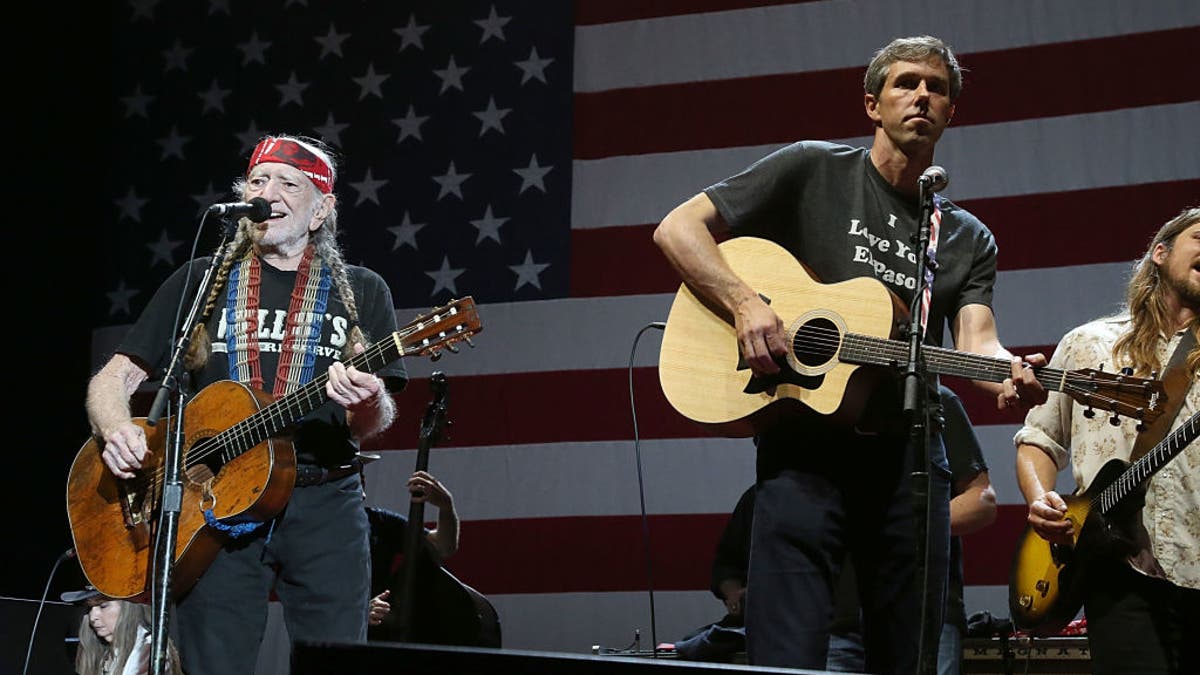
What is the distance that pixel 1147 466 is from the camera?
3236 millimetres

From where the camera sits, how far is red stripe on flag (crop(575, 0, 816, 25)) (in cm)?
655

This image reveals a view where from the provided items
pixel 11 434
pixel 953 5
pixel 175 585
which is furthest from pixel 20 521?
pixel 953 5

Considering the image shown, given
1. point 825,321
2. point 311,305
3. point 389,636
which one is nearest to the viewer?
point 825,321

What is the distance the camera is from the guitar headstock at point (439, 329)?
11.6ft

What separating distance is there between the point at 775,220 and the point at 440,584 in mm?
3032

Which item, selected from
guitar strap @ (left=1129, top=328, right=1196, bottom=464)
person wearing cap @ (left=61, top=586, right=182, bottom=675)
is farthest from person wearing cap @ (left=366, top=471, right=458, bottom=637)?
guitar strap @ (left=1129, top=328, right=1196, bottom=464)

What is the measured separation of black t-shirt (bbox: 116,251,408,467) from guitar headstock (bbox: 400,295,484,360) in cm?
11

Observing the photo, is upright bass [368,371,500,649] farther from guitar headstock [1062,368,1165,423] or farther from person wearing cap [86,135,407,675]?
guitar headstock [1062,368,1165,423]

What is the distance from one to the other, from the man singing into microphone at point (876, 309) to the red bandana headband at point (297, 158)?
1.55 m

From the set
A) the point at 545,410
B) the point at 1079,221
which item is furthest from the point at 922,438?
the point at 545,410

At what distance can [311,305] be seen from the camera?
367 cm

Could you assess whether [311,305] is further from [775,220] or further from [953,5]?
[953,5]

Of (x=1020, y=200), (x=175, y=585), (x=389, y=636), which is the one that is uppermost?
(x=1020, y=200)

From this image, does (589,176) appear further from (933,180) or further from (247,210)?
(933,180)
